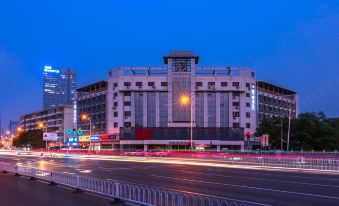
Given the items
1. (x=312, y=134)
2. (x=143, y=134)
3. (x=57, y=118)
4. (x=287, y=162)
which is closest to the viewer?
(x=287, y=162)

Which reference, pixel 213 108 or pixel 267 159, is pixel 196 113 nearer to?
pixel 213 108

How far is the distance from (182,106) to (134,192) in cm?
9031

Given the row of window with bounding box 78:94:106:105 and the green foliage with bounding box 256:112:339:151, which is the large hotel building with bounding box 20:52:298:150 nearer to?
the row of window with bounding box 78:94:106:105

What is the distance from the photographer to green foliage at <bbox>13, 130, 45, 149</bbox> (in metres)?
141

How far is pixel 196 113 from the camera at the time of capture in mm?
105375

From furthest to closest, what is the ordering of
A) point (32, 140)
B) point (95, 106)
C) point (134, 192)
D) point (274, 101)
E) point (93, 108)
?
point (32, 140)
point (274, 101)
point (93, 108)
point (95, 106)
point (134, 192)

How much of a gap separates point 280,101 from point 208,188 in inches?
4365

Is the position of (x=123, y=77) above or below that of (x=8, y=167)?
above

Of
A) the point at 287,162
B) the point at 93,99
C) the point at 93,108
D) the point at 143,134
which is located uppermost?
the point at 93,99

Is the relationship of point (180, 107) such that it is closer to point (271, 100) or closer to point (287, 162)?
point (271, 100)

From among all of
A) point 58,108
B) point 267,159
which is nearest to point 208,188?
point 267,159

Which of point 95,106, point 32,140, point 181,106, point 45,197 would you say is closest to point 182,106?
point 181,106

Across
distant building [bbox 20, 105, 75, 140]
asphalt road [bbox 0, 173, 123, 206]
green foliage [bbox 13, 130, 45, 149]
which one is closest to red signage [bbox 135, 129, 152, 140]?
distant building [bbox 20, 105, 75, 140]

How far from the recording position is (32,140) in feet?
477
